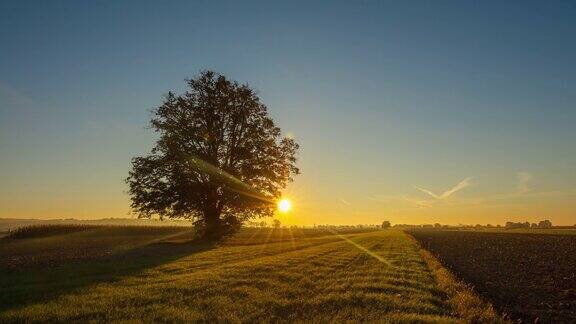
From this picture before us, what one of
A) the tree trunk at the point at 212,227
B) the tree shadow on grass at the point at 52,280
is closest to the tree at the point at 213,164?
the tree trunk at the point at 212,227

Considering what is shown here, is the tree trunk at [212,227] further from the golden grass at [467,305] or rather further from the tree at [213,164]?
the golden grass at [467,305]

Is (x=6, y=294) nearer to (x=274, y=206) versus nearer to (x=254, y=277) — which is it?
(x=254, y=277)

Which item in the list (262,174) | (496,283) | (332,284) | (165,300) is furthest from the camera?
(262,174)

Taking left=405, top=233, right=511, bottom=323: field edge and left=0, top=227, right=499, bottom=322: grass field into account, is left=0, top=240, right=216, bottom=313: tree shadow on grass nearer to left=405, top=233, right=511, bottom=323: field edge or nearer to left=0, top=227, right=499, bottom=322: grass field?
left=0, top=227, right=499, bottom=322: grass field

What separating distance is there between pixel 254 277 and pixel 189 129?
2843 centimetres

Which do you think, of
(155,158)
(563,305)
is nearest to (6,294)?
(563,305)

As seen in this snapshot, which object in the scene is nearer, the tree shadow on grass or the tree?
the tree shadow on grass

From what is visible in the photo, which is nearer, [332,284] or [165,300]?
[165,300]

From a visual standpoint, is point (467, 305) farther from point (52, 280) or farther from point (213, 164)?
point (213, 164)

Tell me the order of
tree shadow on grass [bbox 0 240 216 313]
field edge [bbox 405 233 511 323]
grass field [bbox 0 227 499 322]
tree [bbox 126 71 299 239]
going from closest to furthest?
grass field [bbox 0 227 499 322] → field edge [bbox 405 233 511 323] → tree shadow on grass [bbox 0 240 216 313] → tree [bbox 126 71 299 239]

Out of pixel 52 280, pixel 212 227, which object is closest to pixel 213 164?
pixel 212 227

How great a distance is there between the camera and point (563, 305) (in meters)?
14.7

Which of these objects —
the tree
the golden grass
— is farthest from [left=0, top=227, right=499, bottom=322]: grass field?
the tree

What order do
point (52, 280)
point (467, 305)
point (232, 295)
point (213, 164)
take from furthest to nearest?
point (213, 164)
point (52, 280)
point (232, 295)
point (467, 305)
